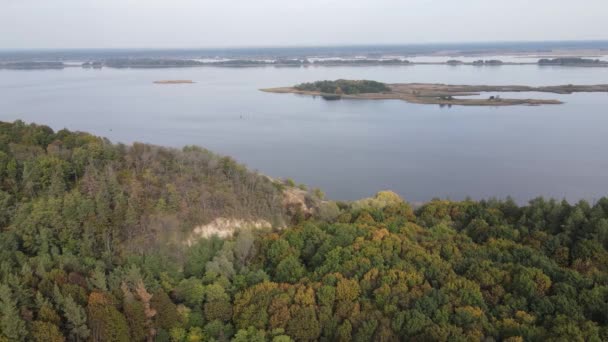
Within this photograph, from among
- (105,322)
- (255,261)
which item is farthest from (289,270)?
(105,322)

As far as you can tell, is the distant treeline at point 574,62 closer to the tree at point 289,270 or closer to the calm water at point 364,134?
the calm water at point 364,134

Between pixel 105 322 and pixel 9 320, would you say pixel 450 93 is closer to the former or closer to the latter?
pixel 105 322

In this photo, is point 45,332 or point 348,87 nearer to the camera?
point 45,332

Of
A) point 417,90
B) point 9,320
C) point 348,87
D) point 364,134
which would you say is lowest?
point 9,320

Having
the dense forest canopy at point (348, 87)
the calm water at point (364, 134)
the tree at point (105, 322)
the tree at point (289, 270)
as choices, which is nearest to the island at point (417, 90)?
the dense forest canopy at point (348, 87)

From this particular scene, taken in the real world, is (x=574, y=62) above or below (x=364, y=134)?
above

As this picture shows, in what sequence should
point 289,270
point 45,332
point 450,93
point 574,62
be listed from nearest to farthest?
point 45,332, point 289,270, point 450,93, point 574,62

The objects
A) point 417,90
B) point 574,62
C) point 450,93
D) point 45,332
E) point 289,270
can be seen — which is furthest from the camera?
point 574,62
